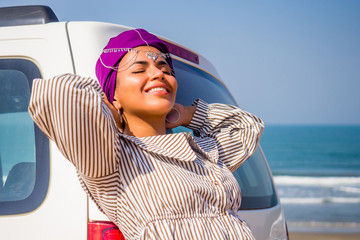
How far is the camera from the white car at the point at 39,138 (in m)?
1.66

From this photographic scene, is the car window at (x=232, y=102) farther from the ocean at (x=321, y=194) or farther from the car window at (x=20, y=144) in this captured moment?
the ocean at (x=321, y=194)

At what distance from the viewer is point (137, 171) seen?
1.64 metres

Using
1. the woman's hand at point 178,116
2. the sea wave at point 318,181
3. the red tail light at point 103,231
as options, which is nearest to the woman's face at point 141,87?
the woman's hand at point 178,116

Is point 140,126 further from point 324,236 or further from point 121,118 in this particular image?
point 324,236

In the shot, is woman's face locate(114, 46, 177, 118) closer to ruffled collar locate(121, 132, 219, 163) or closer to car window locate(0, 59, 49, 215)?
ruffled collar locate(121, 132, 219, 163)

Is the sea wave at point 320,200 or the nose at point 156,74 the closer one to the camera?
the nose at point 156,74

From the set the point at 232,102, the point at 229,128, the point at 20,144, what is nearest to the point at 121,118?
the point at 20,144

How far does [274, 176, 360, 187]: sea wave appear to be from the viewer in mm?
20359

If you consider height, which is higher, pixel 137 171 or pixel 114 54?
pixel 114 54

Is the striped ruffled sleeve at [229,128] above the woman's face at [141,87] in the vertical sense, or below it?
below

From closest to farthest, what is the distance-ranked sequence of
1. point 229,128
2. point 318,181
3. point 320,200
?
point 229,128 < point 320,200 < point 318,181

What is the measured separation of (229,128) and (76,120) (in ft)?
3.39

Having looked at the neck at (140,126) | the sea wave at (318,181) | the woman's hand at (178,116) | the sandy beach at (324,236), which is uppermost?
the neck at (140,126)

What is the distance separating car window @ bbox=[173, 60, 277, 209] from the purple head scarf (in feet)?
1.45
